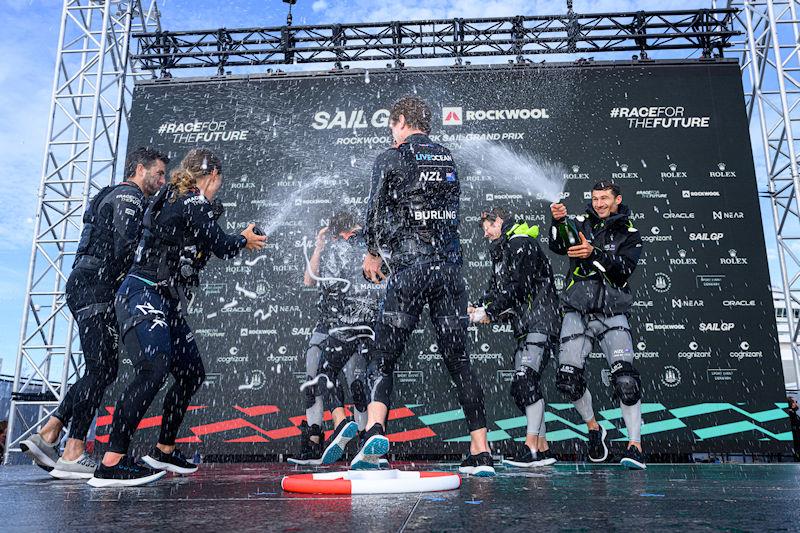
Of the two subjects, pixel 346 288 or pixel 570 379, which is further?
pixel 346 288

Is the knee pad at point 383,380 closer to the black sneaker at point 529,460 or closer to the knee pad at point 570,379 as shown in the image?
the knee pad at point 570,379

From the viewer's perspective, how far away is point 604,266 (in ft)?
14.8

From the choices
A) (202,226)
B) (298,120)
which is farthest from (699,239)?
(202,226)

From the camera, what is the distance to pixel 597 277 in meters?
4.66

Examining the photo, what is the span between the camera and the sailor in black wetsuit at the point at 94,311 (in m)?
3.82

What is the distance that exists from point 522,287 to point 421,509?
3630 mm

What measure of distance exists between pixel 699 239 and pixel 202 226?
22.8ft

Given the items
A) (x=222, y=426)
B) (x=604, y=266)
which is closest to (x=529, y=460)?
(x=604, y=266)

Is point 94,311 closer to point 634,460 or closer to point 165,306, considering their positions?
point 165,306

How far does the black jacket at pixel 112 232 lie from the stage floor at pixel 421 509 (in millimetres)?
1652

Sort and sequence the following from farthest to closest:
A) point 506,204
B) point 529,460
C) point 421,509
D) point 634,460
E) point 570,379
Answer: point 506,204, point 529,460, point 570,379, point 634,460, point 421,509

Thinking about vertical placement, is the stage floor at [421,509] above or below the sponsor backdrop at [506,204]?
below

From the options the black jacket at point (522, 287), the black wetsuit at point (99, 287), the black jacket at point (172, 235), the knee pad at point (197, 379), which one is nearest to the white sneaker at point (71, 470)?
the black wetsuit at point (99, 287)

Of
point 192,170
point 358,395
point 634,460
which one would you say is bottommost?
point 634,460
